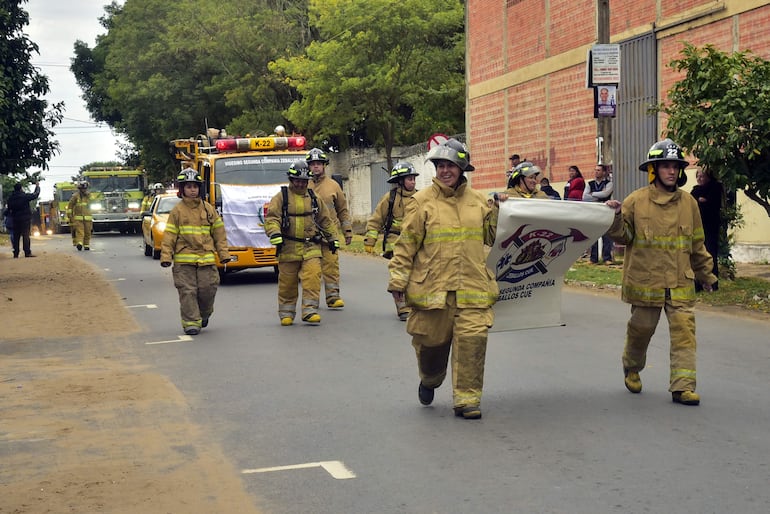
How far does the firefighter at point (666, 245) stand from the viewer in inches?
316

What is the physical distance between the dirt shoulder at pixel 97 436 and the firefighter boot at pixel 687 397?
332 cm

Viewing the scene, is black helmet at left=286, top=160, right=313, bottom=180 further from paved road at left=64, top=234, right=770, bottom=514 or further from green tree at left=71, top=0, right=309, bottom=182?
green tree at left=71, top=0, right=309, bottom=182

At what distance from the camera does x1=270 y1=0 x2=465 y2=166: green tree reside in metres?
36.2

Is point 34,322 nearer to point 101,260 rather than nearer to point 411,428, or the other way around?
point 411,428

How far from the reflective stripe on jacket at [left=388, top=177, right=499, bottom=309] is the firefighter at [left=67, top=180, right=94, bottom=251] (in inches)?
1049

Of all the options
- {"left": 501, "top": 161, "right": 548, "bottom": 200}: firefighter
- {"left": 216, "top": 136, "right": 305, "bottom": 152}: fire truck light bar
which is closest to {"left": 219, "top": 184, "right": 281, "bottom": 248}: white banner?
{"left": 216, "top": 136, "right": 305, "bottom": 152}: fire truck light bar

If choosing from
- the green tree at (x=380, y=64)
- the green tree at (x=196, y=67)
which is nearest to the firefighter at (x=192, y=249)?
the green tree at (x=380, y=64)

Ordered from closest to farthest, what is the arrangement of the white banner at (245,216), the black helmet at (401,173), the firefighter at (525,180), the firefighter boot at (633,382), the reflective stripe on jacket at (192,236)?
the firefighter boot at (633,382) → the firefighter at (525,180) → the reflective stripe on jacket at (192,236) → the black helmet at (401,173) → the white banner at (245,216)

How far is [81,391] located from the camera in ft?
30.5

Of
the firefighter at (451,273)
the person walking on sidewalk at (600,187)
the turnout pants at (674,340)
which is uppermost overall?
the person walking on sidewalk at (600,187)

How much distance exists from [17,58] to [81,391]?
518 inches

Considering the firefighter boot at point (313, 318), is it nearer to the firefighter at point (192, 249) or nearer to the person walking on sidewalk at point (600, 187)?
the firefighter at point (192, 249)

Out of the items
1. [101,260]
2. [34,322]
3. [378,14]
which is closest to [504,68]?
[378,14]

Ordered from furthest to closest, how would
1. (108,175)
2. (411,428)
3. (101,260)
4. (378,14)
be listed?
(108,175), (378,14), (101,260), (411,428)
